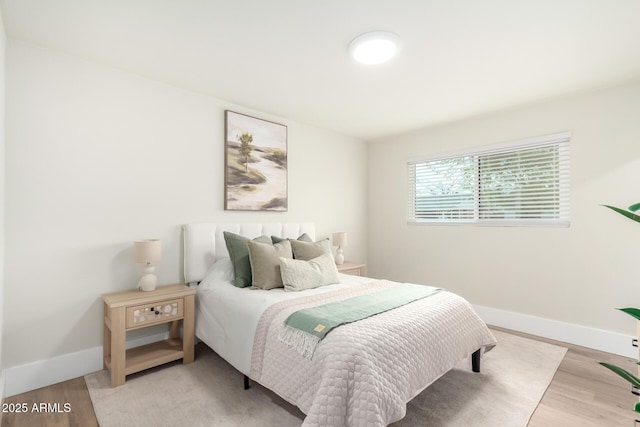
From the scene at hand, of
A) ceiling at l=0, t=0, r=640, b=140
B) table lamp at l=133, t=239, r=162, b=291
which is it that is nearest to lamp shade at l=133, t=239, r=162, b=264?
table lamp at l=133, t=239, r=162, b=291

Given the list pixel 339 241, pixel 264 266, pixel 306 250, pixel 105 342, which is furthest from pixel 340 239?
pixel 105 342

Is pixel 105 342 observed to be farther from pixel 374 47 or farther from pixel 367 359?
pixel 374 47

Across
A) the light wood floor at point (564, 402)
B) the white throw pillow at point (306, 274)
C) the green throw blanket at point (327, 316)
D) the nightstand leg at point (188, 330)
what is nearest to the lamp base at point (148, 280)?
the nightstand leg at point (188, 330)

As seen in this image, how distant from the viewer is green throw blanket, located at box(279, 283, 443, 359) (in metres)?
1.68

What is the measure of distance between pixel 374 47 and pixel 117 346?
276 cm

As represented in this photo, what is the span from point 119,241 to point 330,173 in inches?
103

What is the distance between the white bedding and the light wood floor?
825mm

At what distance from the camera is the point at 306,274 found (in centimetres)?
257

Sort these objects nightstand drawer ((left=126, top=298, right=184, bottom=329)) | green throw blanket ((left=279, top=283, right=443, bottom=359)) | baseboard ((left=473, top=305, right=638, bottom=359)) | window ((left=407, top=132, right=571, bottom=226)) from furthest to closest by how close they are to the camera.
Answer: window ((left=407, top=132, right=571, bottom=226)) → baseboard ((left=473, top=305, right=638, bottom=359)) → nightstand drawer ((left=126, top=298, right=184, bottom=329)) → green throw blanket ((left=279, top=283, right=443, bottom=359))

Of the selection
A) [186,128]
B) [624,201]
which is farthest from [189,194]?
[624,201]

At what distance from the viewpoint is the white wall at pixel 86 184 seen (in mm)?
2141

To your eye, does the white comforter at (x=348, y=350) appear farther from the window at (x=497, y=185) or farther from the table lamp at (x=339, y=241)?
the window at (x=497, y=185)

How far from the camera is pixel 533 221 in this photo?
3.25 m

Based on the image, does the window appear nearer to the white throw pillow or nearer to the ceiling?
the ceiling
